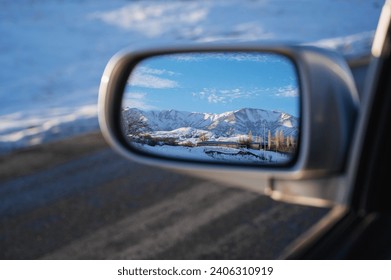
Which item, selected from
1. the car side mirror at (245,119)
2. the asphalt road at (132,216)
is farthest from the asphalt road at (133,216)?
the car side mirror at (245,119)

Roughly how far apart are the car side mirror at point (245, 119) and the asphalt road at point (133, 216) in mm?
1369

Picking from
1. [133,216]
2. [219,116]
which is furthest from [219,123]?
[133,216]

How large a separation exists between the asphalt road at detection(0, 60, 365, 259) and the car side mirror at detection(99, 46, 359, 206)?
137cm

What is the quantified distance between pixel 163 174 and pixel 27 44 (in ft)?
28.5

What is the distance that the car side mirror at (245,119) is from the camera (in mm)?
1364

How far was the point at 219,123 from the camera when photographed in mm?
1724

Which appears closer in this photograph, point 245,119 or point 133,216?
point 245,119

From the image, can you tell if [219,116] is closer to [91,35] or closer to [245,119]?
[245,119]

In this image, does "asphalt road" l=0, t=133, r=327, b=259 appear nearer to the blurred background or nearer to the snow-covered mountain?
the blurred background

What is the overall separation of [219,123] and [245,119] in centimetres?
11

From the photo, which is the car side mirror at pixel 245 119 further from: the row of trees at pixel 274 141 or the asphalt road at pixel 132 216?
the asphalt road at pixel 132 216

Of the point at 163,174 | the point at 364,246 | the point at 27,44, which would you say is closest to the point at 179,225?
the point at 163,174
